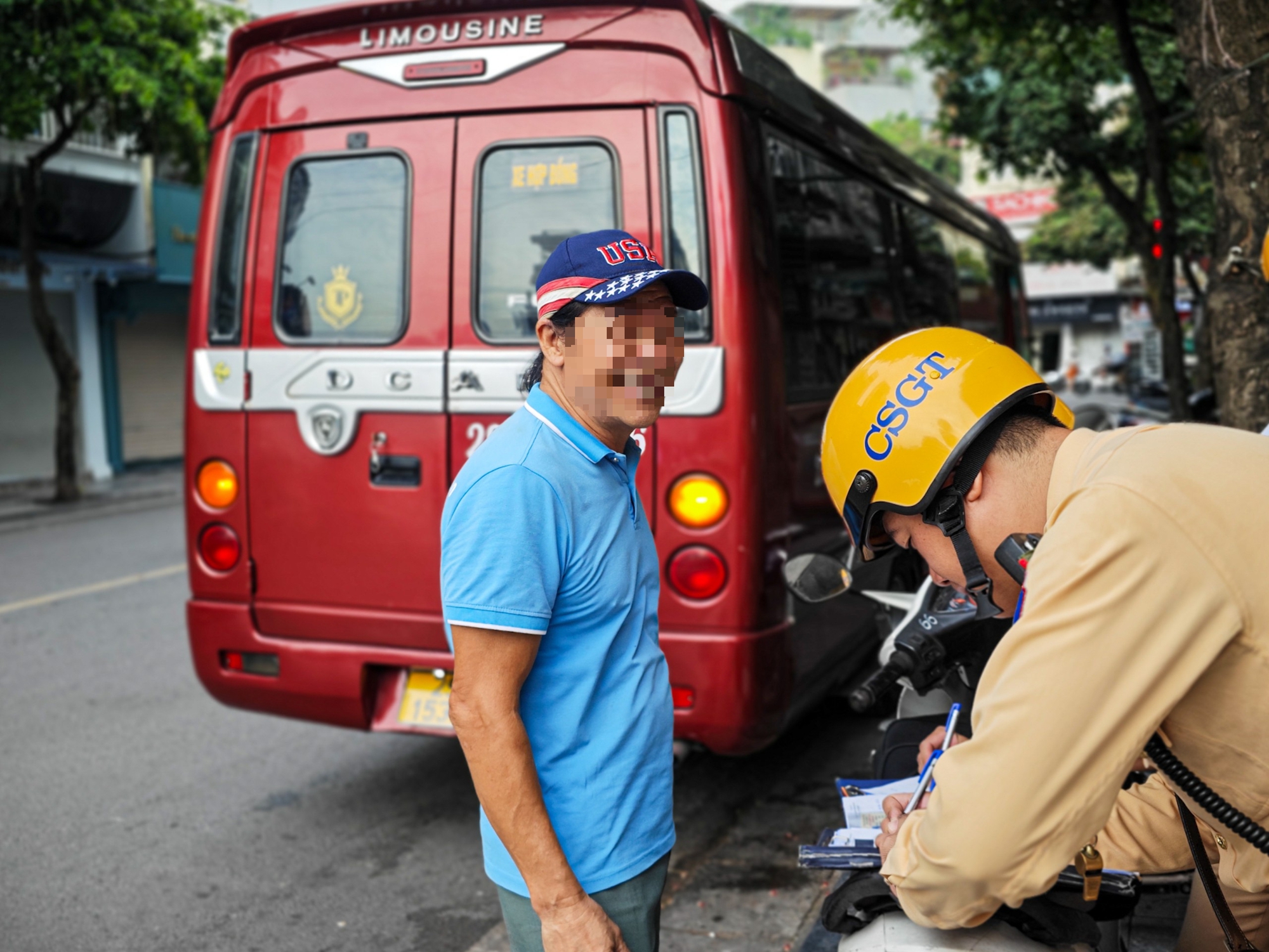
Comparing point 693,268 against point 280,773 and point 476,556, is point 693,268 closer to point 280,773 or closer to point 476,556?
point 476,556

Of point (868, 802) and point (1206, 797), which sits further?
point (868, 802)

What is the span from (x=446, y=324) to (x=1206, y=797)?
2.92 meters

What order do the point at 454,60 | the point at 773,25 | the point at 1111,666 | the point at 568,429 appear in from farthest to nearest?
1. the point at 773,25
2. the point at 454,60
3. the point at 568,429
4. the point at 1111,666

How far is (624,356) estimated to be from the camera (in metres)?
1.91

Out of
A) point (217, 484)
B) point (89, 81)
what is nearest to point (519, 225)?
point (217, 484)

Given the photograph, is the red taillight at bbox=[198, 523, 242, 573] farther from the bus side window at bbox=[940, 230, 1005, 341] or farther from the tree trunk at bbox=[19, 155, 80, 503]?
the tree trunk at bbox=[19, 155, 80, 503]

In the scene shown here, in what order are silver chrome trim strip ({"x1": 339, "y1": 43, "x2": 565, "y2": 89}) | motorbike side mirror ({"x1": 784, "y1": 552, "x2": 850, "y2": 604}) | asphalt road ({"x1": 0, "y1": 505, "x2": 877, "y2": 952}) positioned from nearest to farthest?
1. motorbike side mirror ({"x1": 784, "y1": 552, "x2": 850, "y2": 604})
2. asphalt road ({"x1": 0, "y1": 505, "x2": 877, "y2": 952})
3. silver chrome trim strip ({"x1": 339, "y1": 43, "x2": 565, "y2": 89})

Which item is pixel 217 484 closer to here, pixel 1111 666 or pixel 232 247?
pixel 232 247

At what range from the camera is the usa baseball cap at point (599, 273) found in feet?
6.06

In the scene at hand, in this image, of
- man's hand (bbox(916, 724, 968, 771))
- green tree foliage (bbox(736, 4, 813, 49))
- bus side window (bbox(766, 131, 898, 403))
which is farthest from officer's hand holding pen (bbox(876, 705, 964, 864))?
green tree foliage (bbox(736, 4, 813, 49))

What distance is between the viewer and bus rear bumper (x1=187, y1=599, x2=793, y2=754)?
3.58 metres

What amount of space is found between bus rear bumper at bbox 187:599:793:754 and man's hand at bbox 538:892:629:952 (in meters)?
1.63

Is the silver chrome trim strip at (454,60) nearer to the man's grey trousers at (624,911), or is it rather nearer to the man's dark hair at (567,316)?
the man's dark hair at (567,316)

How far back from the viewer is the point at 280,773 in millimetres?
4934
